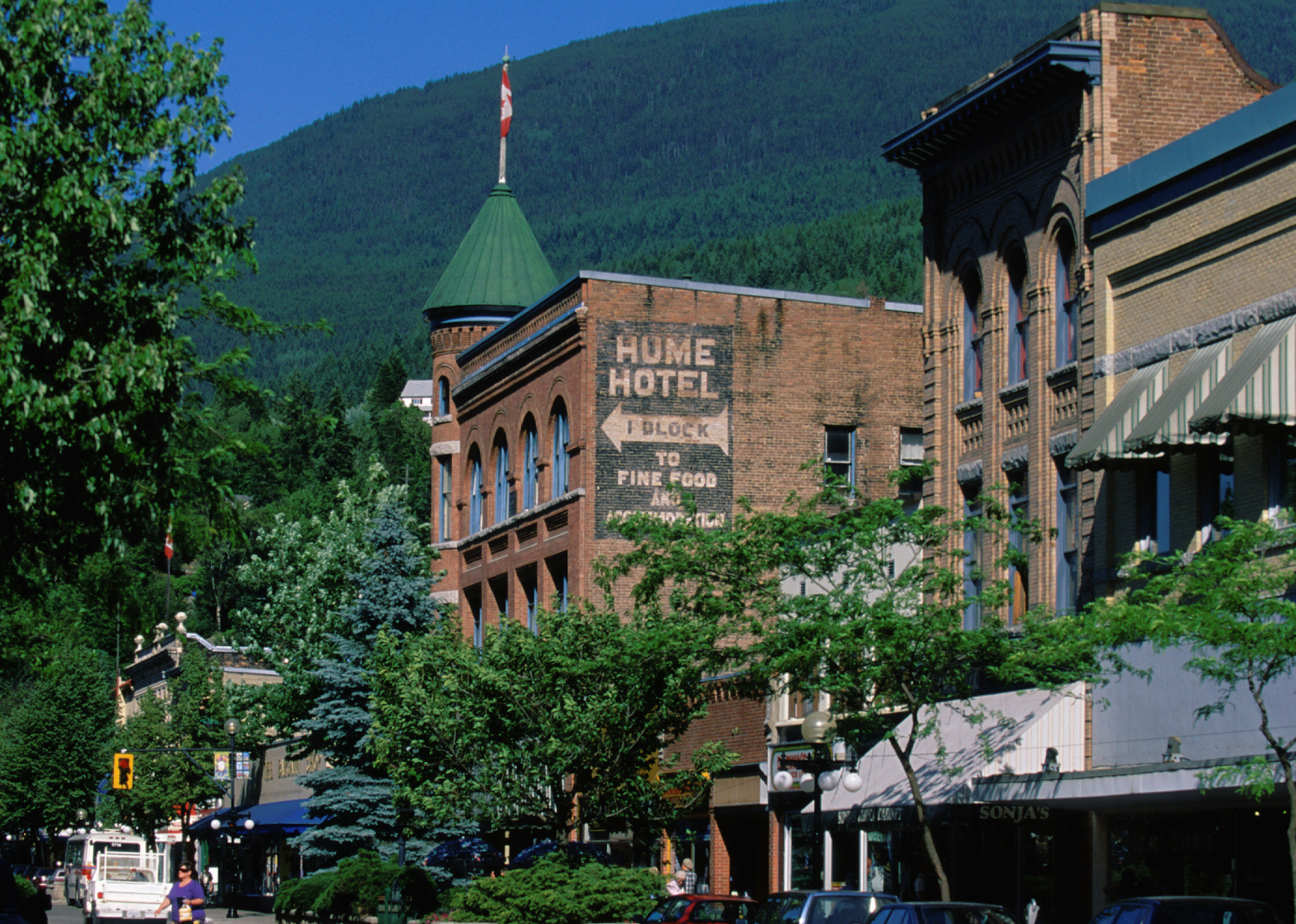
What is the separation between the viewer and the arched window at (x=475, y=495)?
5125cm

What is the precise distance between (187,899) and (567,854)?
6.96 metres

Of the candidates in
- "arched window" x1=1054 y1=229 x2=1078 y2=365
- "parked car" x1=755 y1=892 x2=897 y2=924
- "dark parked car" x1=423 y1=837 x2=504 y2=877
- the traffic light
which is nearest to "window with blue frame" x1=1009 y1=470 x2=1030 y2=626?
"arched window" x1=1054 y1=229 x2=1078 y2=365

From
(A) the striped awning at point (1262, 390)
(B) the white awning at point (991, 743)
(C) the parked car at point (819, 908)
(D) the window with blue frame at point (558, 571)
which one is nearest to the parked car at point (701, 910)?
(C) the parked car at point (819, 908)

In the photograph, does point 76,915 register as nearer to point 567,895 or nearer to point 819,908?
point 567,895

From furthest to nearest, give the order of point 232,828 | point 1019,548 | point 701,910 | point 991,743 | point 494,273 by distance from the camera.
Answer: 1. point 232,828
2. point 494,273
3. point 1019,548
4. point 991,743
5. point 701,910

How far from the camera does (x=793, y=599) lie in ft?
80.5

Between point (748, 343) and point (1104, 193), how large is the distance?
17525mm

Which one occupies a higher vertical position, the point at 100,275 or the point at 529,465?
the point at 529,465

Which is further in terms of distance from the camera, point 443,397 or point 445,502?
point 443,397

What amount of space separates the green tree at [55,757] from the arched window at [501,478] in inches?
1493

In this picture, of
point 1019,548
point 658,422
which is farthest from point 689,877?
point 658,422

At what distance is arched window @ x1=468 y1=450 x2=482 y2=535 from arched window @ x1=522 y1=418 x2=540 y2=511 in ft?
12.0

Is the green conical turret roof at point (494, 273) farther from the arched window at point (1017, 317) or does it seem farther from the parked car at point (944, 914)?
the parked car at point (944, 914)

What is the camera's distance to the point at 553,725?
32.0 meters
